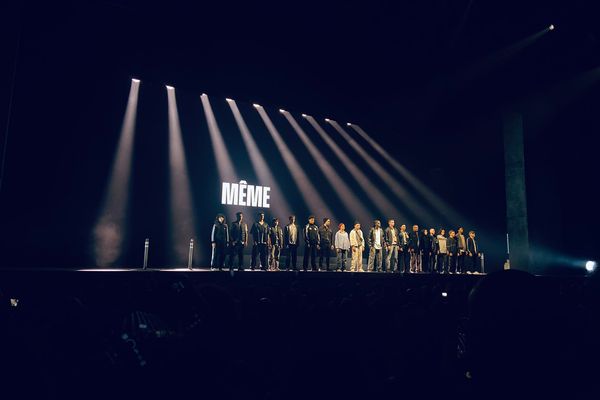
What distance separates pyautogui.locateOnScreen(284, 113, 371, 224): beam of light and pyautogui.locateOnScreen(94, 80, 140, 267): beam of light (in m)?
6.38

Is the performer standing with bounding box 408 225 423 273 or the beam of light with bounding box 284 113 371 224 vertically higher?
the beam of light with bounding box 284 113 371 224

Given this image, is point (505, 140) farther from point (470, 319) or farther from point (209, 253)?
point (470, 319)

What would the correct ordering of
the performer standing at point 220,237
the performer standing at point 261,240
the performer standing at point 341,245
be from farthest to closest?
1. the performer standing at point 341,245
2. the performer standing at point 261,240
3. the performer standing at point 220,237

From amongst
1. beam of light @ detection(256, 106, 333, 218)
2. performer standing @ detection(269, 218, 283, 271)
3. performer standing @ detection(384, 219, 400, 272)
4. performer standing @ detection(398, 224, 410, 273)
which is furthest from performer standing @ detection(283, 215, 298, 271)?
performer standing @ detection(398, 224, 410, 273)

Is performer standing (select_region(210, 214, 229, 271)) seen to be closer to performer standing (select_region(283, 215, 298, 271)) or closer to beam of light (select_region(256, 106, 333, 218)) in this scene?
performer standing (select_region(283, 215, 298, 271))

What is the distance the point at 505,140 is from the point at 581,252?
18.7 feet

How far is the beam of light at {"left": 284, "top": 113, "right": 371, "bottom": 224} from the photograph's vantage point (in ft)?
55.7

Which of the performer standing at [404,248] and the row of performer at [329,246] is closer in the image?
the row of performer at [329,246]

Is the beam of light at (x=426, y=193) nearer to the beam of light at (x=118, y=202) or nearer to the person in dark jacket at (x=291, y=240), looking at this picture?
the person in dark jacket at (x=291, y=240)

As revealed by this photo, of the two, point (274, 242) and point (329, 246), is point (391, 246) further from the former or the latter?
point (274, 242)

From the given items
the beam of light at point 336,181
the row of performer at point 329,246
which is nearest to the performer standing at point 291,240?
the row of performer at point 329,246

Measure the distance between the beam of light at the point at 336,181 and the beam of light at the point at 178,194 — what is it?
488cm

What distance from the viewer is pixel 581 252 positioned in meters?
16.3

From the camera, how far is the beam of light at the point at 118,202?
12.0 m
